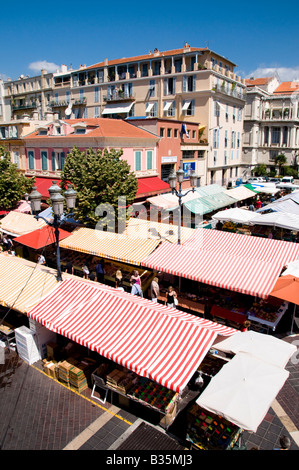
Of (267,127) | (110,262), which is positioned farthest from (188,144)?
(267,127)

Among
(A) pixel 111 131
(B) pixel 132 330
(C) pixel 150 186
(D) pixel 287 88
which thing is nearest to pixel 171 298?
(B) pixel 132 330

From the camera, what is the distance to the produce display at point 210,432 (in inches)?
248

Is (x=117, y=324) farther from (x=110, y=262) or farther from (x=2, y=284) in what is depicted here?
(x=110, y=262)

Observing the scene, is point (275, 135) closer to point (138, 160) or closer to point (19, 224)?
point (138, 160)

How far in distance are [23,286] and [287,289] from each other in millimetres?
7938

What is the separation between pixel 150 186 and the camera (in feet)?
85.1

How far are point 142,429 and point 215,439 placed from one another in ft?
5.32

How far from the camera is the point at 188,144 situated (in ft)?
108

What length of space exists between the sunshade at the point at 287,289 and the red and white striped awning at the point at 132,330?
102 inches

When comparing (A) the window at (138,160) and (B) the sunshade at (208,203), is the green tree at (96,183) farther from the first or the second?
(A) the window at (138,160)

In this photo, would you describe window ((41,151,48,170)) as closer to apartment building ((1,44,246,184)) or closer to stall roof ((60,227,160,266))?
apartment building ((1,44,246,184))

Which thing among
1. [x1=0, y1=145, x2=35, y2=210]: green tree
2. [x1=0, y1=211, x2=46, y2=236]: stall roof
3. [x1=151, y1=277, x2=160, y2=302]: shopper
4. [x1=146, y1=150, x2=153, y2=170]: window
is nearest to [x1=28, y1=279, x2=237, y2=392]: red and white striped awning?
[x1=151, y1=277, x2=160, y2=302]: shopper
